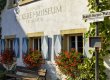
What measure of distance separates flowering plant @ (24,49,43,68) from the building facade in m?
0.27

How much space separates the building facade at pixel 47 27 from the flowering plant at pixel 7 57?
451 millimetres

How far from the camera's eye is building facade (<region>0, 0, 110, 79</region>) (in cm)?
1154

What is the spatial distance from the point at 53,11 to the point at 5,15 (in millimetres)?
5179

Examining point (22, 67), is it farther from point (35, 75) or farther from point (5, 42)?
point (5, 42)

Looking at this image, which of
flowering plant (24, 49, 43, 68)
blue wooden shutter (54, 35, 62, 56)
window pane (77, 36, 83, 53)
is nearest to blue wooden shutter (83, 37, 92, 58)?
window pane (77, 36, 83, 53)

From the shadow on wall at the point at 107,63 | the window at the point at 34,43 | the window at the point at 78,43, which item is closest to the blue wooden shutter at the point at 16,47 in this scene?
the window at the point at 34,43

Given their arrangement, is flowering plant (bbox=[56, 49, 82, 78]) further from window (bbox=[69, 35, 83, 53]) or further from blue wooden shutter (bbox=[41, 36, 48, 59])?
blue wooden shutter (bbox=[41, 36, 48, 59])

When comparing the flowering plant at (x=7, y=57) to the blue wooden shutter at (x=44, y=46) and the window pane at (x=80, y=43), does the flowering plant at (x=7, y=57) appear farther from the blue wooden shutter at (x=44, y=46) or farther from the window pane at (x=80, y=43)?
the window pane at (x=80, y=43)

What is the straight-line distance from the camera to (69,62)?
439 inches

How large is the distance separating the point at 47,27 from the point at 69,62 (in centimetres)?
265

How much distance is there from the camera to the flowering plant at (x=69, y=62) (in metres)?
11.0

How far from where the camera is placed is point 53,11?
12875 mm

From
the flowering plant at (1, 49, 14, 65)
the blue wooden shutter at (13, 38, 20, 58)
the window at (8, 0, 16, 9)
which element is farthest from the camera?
the window at (8, 0, 16, 9)

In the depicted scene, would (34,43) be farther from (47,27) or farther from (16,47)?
(47,27)
